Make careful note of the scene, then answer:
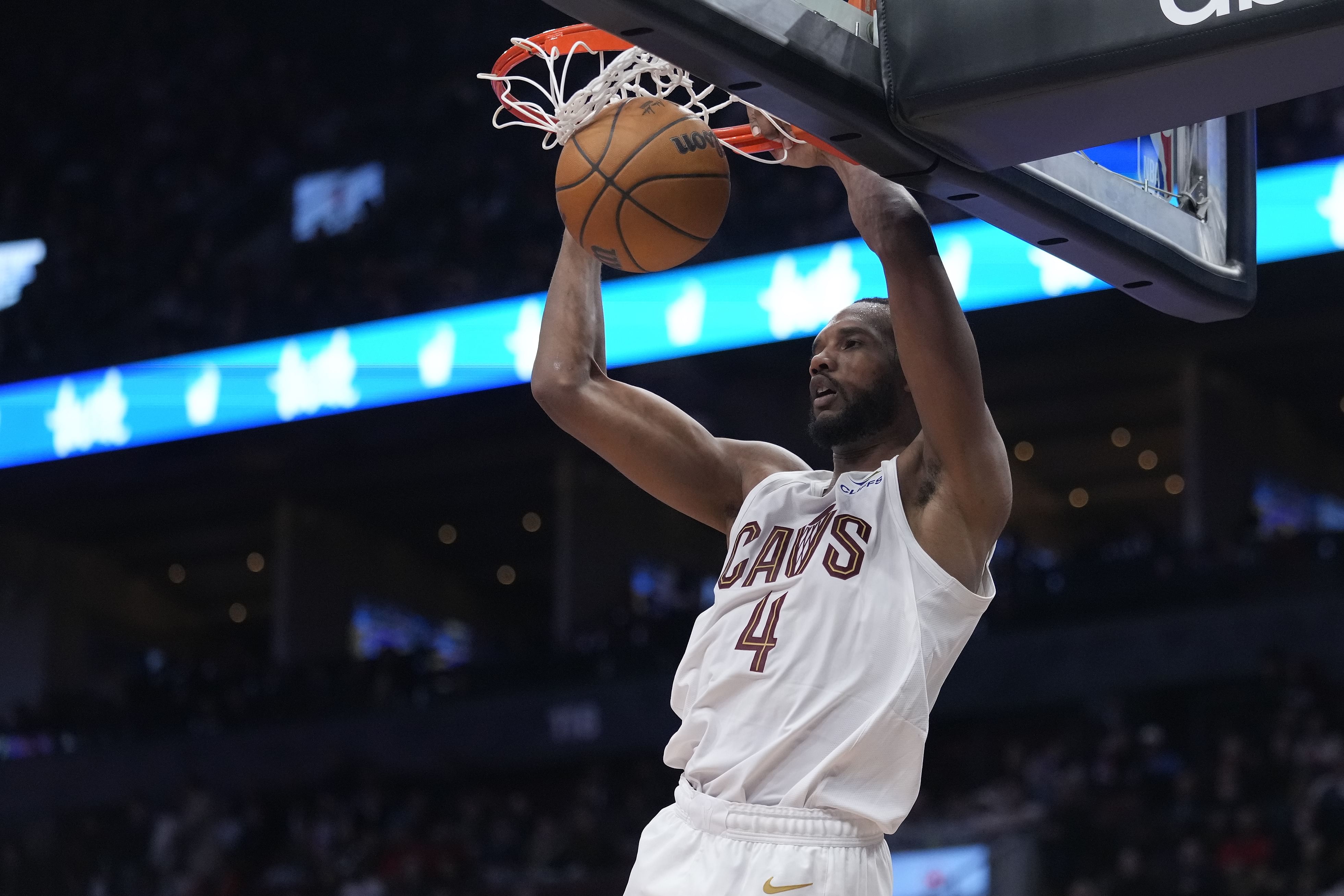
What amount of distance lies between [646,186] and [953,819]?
32.6 ft

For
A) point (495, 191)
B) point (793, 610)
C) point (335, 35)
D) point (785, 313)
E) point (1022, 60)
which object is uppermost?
point (335, 35)

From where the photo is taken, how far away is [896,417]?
3.18 m

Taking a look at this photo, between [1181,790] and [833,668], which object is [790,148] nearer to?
[833,668]

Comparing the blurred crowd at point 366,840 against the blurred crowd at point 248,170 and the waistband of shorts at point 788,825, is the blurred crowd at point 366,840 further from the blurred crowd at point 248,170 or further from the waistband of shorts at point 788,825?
the waistband of shorts at point 788,825

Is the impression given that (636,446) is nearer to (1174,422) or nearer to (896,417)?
(896,417)

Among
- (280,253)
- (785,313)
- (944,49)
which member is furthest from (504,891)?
(944,49)

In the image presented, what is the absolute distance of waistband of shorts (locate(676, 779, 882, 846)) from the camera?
2.80m

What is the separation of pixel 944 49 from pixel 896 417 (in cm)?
82

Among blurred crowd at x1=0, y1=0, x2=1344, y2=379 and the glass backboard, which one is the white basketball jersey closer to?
the glass backboard

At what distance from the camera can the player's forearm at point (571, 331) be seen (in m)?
3.40

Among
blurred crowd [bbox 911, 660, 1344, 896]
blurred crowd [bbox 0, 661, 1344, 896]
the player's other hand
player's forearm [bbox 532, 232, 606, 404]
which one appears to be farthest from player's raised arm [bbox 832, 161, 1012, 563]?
blurred crowd [bbox 911, 660, 1344, 896]

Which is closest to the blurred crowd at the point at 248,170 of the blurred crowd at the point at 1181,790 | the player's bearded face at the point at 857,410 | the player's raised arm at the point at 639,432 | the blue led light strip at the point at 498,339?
the blue led light strip at the point at 498,339

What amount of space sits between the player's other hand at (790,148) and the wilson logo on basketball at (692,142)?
0.11 metres

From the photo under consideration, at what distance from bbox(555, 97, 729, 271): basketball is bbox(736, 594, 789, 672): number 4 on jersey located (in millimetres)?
707
